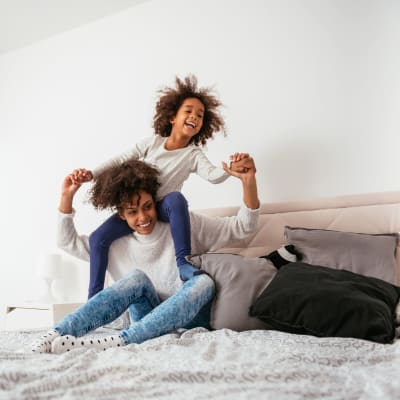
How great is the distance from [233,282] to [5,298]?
2316 millimetres

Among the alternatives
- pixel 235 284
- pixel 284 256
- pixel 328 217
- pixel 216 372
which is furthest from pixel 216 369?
pixel 328 217

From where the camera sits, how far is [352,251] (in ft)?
6.38

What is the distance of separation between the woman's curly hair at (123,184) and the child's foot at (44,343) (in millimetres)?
723

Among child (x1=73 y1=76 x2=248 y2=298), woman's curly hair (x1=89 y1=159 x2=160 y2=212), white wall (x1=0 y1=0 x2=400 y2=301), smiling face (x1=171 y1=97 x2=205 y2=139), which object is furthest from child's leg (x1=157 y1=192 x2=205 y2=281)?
white wall (x1=0 y1=0 x2=400 y2=301)

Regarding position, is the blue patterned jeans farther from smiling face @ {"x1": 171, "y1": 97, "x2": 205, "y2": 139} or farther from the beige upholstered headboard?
smiling face @ {"x1": 171, "y1": 97, "x2": 205, "y2": 139}

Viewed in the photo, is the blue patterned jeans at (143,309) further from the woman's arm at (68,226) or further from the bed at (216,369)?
the woman's arm at (68,226)

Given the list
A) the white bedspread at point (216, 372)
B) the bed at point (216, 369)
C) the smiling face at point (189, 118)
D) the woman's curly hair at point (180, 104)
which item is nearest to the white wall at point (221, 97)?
the woman's curly hair at point (180, 104)

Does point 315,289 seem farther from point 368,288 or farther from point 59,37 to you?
point 59,37

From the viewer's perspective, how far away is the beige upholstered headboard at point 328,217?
2.17 metres

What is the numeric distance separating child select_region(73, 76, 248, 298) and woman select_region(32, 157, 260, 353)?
0.06 m

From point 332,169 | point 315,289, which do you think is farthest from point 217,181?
point 315,289

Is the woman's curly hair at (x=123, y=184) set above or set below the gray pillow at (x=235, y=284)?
above

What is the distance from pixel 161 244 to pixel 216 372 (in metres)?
1.16

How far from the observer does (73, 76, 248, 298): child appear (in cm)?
208
